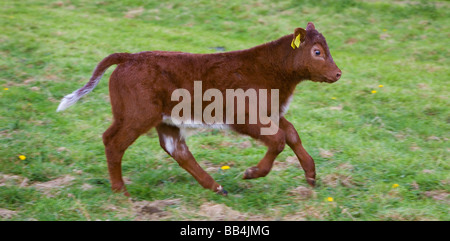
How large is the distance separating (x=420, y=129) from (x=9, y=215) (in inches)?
190

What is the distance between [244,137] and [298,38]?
1873 mm

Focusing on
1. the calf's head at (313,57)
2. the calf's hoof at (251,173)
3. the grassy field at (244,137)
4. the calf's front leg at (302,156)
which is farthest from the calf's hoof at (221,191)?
the calf's head at (313,57)

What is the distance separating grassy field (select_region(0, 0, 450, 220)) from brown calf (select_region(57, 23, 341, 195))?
34 centimetres

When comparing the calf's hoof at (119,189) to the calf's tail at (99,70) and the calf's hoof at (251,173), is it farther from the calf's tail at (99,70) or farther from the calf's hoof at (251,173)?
the calf's hoof at (251,173)

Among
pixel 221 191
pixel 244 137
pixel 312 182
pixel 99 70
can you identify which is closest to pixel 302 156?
pixel 312 182

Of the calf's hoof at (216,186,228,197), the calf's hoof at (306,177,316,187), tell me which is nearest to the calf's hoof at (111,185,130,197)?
the calf's hoof at (216,186,228,197)

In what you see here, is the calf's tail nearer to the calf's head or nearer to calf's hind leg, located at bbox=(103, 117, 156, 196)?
calf's hind leg, located at bbox=(103, 117, 156, 196)

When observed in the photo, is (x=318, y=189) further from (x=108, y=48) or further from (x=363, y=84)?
(x=108, y=48)

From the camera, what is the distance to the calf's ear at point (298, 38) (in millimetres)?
4684

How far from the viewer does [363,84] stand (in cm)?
800

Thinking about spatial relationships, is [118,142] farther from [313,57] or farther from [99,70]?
[313,57]

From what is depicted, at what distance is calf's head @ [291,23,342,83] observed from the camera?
186 inches

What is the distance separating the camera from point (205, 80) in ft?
15.3

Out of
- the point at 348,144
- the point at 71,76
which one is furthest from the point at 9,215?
the point at 71,76
